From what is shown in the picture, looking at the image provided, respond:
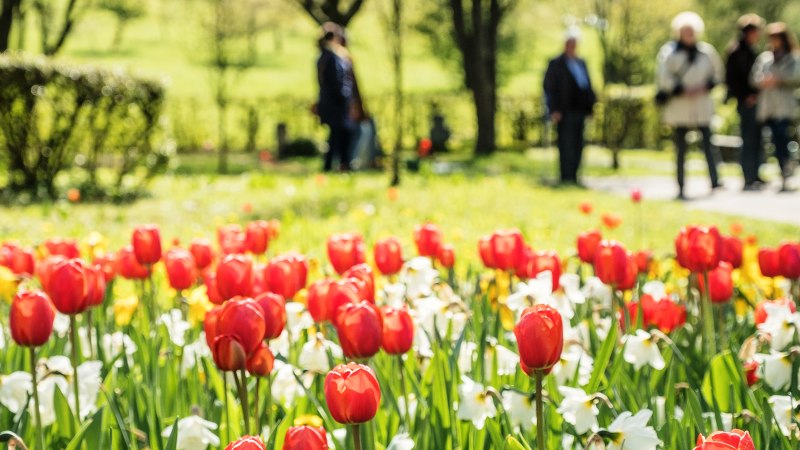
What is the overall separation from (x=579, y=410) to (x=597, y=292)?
132cm

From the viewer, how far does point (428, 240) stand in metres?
3.44

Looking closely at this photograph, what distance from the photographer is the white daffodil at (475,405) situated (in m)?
1.98

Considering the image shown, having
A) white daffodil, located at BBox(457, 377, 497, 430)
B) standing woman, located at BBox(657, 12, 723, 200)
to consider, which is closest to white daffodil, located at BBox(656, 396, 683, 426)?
white daffodil, located at BBox(457, 377, 497, 430)

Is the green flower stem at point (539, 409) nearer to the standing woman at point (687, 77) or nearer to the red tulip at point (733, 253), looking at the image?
the red tulip at point (733, 253)

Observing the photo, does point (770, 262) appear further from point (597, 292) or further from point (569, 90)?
point (569, 90)

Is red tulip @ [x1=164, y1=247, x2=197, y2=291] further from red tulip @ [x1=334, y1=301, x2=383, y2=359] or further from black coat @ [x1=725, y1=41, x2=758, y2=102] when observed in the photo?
black coat @ [x1=725, y1=41, x2=758, y2=102]

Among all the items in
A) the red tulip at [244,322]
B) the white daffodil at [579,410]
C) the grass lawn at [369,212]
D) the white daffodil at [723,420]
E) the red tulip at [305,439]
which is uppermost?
the red tulip at [244,322]

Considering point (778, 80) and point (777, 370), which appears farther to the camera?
point (778, 80)

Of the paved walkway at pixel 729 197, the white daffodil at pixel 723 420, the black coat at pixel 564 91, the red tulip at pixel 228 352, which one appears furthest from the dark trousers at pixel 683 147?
the red tulip at pixel 228 352

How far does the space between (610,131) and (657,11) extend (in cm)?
1287

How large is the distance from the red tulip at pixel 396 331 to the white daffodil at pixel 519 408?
25cm

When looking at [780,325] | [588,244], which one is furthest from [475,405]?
[588,244]

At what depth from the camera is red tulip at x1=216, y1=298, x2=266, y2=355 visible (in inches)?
70.8

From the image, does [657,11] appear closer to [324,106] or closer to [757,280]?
[324,106]
